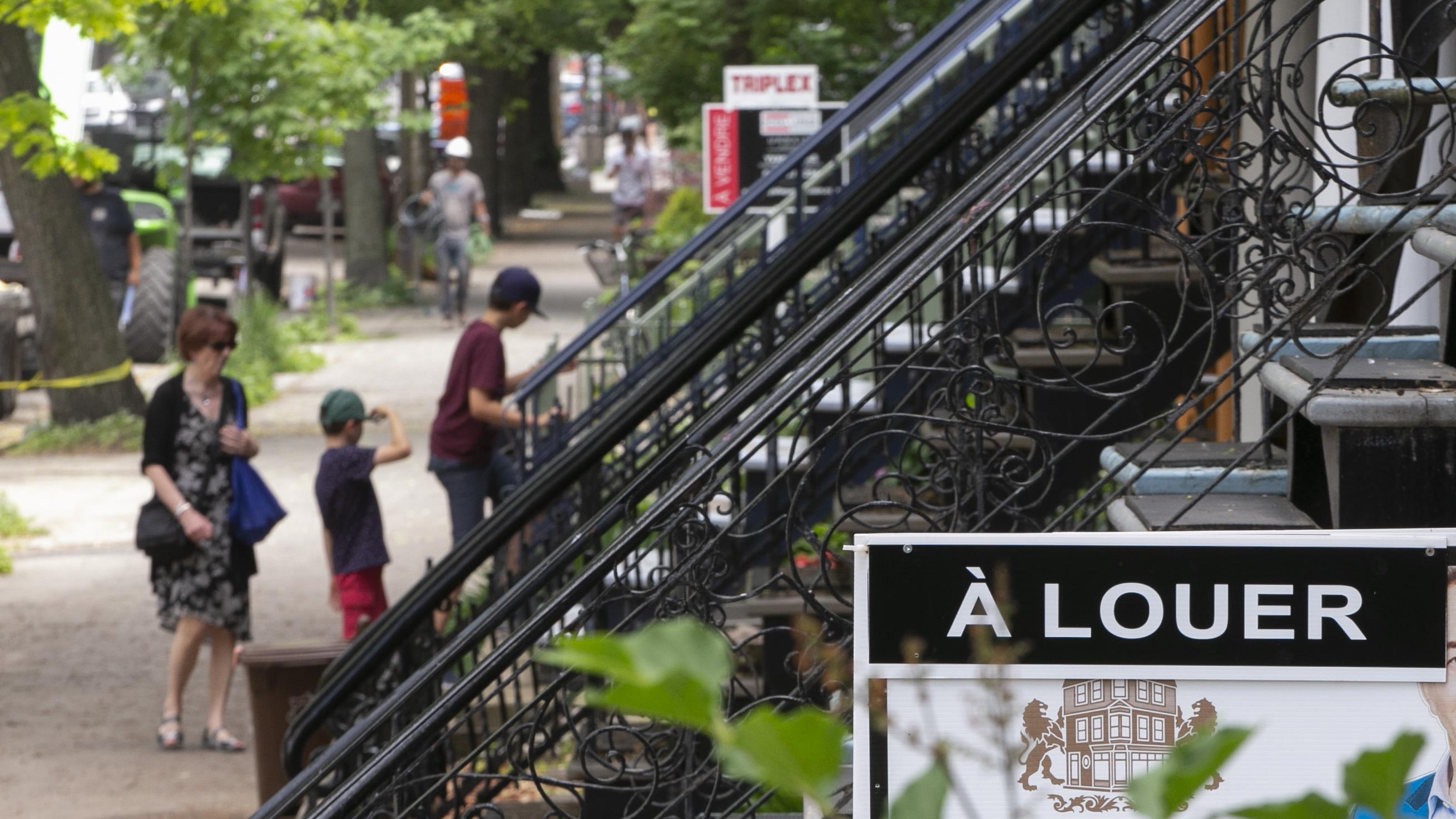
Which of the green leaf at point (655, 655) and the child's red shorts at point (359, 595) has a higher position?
the green leaf at point (655, 655)

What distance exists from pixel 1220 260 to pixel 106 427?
9.99m

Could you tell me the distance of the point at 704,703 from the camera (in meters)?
0.91

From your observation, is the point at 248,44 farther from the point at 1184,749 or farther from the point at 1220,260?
the point at 1184,749

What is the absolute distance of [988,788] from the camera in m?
2.68

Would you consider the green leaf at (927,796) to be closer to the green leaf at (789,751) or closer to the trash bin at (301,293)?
the green leaf at (789,751)

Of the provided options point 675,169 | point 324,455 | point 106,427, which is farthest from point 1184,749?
point 675,169

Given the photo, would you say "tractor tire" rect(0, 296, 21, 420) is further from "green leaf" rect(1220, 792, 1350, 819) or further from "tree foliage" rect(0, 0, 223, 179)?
"green leaf" rect(1220, 792, 1350, 819)

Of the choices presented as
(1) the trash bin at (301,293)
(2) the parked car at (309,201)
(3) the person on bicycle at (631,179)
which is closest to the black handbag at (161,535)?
(1) the trash bin at (301,293)

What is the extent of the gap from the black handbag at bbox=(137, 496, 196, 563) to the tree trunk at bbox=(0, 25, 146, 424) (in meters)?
7.11

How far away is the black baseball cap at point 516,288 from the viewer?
7.86 metres

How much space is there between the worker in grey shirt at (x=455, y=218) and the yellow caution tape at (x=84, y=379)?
6450 millimetres

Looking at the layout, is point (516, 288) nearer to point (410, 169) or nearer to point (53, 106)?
point (53, 106)

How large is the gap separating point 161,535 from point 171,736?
853 mm

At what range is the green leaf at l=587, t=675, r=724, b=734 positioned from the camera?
90cm
